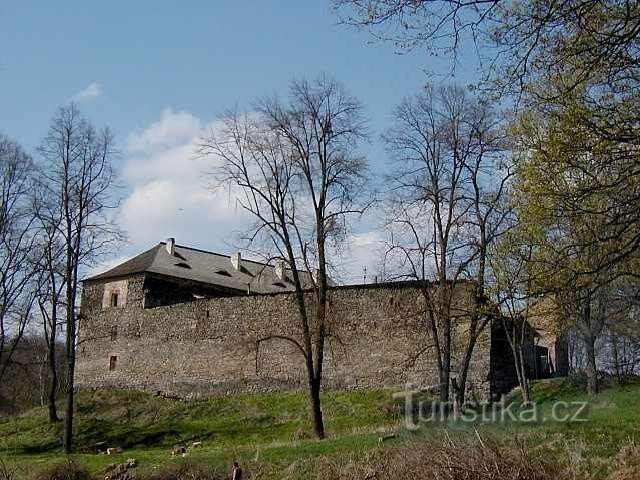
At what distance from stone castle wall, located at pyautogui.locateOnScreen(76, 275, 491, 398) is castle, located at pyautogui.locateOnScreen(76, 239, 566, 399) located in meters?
0.04

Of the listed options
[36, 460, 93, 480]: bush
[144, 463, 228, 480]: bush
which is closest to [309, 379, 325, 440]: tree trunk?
[144, 463, 228, 480]: bush

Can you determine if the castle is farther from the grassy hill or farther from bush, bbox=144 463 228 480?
bush, bbox=144 463 228 480

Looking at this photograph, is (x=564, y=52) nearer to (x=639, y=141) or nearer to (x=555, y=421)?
(x=639, y=141)

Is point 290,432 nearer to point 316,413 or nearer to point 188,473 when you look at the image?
point 316,413

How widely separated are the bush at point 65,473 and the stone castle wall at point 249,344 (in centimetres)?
827

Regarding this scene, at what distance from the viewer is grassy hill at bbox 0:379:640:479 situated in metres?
12.5

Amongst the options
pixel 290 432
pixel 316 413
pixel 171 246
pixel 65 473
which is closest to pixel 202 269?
pixel 171 246

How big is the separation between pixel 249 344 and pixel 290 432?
695 cm

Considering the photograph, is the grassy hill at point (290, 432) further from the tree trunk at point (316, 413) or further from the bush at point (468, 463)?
the tree trunk at point (316, 413)

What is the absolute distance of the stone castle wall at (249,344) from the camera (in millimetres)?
28656

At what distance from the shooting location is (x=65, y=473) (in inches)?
676

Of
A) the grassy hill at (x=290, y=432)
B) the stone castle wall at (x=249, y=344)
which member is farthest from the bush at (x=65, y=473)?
the stone castle wall at (x=249, y=344)

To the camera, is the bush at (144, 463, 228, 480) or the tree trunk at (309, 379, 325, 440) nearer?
the bush at (144, 463, 228, 480)

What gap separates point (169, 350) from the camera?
3594 centimetres
